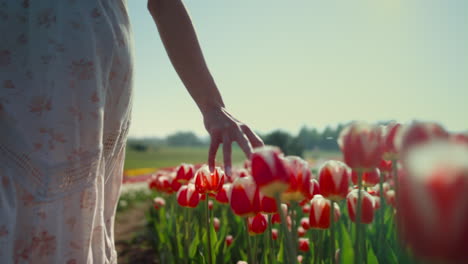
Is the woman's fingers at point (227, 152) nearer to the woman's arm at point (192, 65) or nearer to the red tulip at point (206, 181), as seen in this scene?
the woman's arm at point (192, 65)

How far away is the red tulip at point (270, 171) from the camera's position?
2.15ft

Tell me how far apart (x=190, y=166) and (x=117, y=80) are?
61.4 inches

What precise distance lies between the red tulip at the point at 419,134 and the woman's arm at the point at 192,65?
70cm

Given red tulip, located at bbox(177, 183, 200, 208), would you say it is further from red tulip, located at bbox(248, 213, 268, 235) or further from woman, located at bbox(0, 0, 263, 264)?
woman, located at bbox(0, 0, 263, 264)

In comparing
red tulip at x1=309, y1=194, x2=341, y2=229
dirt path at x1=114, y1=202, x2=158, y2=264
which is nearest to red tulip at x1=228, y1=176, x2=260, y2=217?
red tulip at x1=309, y1=194, x2=341, y2=229

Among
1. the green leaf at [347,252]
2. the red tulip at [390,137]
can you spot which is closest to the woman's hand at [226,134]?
the red tulip at [390,137]

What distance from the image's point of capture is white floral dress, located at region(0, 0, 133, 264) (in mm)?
1086

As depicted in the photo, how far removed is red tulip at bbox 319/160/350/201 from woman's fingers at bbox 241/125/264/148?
0.21 m

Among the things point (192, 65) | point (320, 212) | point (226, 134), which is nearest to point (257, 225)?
point (320, 212)

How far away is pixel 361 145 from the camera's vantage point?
2.53 feet

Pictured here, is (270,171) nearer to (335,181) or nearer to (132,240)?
(335,181)

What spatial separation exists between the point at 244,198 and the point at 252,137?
0.63ft

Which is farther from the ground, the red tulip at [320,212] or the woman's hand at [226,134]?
the woman's hand at [226,134]

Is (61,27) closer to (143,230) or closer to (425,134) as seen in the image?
(425,134)
